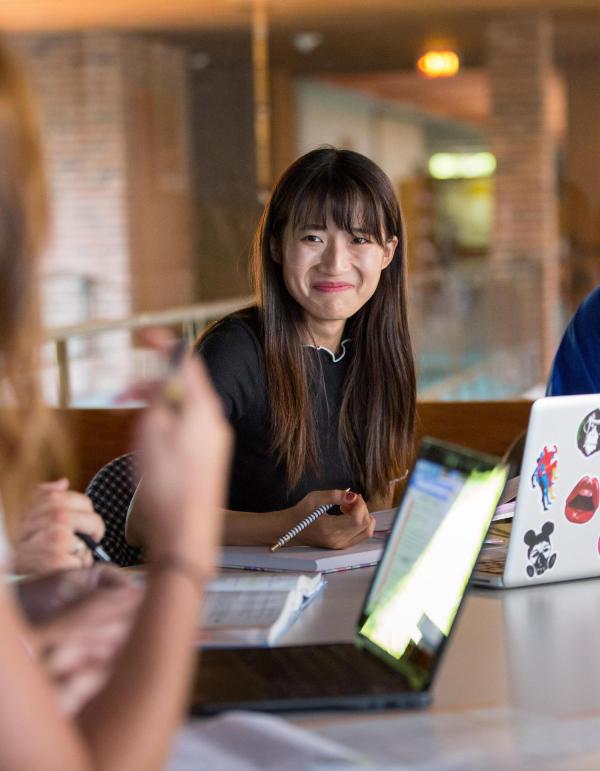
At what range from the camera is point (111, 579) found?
1183 mm

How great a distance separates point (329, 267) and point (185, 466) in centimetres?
145

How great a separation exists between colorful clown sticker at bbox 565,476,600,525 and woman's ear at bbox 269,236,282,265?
2.97 feet

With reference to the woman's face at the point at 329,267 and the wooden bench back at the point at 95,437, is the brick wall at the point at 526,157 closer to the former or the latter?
the wooden bench back at the point at 95,437

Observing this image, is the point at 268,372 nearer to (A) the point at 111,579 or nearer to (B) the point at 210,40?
(A) the point at 111,579

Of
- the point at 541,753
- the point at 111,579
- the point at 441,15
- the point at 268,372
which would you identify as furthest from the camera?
the point at 441,15

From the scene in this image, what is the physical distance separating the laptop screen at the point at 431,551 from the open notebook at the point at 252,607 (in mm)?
136

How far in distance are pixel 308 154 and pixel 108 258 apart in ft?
20.5

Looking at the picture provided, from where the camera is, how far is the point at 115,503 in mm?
2156

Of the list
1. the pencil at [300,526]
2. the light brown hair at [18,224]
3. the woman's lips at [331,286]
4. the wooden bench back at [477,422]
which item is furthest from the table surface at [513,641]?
the wooden bench back at [477,422]

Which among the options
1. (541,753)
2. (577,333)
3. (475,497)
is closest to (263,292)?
(577,333)

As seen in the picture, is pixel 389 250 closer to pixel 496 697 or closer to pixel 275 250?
pixel 275 250

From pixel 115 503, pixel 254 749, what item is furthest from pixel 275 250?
pixel 254 749

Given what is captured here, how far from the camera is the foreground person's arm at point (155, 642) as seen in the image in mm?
777

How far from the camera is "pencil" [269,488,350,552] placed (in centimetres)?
182
